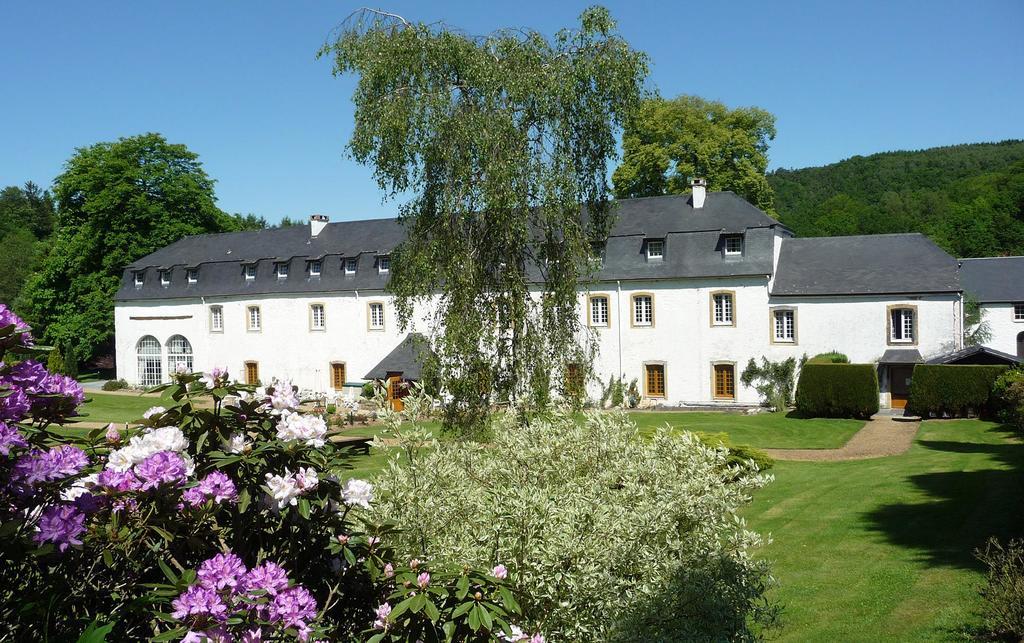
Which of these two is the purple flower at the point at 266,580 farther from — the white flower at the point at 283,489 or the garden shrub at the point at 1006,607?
the garden shrub at the point at 1006,607

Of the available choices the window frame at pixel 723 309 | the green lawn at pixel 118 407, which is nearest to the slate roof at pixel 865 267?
the window frame at pixel 723 309

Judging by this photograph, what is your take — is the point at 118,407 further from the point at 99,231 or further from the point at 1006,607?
the point at 1006,607

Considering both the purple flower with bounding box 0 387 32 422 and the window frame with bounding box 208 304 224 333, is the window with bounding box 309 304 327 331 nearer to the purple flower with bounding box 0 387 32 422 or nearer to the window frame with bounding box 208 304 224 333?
the window frame with bounding box 208 304 224 333

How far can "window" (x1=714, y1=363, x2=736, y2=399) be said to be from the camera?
30016mm

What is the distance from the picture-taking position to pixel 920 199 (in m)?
70.8

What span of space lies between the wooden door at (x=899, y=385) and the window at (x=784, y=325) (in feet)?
11.7

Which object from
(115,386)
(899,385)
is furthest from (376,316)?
(899,385)

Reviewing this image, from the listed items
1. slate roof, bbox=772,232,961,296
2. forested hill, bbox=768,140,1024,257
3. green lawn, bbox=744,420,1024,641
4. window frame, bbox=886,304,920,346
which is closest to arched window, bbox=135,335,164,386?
slate roof, bbox=772,232,961,296

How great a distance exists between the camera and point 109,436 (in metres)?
3.49

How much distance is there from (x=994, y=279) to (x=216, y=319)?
38.0m

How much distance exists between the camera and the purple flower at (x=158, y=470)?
304 cm

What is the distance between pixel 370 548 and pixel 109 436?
1.28 m

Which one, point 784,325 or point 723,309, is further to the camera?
point 723,309

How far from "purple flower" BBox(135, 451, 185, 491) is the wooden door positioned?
29.4 meters
